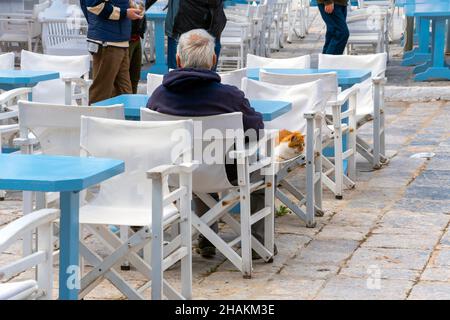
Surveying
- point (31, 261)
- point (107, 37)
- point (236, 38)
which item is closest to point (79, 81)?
point (107, 37)

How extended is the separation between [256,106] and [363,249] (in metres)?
0.99

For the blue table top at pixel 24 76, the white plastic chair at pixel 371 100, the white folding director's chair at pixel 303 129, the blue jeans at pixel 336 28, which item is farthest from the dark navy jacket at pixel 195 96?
the blue jeans at pixel 336 28

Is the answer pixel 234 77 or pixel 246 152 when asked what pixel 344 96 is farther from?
pixel 246 152

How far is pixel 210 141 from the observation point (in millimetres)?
5953

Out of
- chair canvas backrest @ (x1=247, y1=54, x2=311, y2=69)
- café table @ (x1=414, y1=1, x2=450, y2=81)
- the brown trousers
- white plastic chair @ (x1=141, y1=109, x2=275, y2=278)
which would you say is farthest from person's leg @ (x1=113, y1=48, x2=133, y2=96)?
café table @ (x1=414, y1=1, x2=450, y2=81)

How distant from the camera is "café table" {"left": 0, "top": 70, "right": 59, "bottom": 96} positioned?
27.6 ft

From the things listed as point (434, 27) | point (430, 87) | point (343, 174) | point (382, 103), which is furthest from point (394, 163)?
point (434, 27)

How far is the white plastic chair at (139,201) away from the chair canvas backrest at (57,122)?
510 mm

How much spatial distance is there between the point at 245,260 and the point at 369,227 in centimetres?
134

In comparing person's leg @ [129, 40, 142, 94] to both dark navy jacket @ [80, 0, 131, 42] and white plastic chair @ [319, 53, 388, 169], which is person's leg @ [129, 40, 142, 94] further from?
white plastic chair @ [319, 53, 388, 169]

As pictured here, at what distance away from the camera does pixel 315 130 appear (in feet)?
24.2

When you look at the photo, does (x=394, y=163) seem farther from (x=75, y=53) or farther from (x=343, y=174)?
(x=75, y=53)

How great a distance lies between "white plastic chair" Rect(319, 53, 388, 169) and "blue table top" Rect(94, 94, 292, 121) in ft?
6.30

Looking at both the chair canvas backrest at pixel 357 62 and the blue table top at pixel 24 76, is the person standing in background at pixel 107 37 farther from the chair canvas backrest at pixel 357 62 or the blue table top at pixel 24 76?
the chair canvas backrest at pixel 357 62
